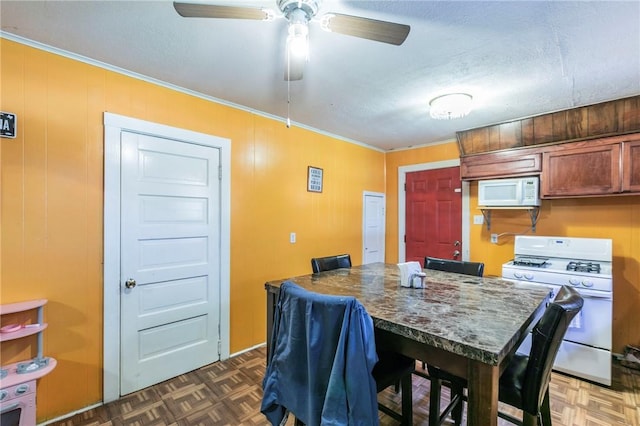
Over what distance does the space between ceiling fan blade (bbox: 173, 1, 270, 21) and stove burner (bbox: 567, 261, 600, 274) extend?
322 cm

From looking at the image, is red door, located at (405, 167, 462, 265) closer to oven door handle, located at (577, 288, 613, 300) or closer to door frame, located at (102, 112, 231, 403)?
oven door handle, located at (577, 288, 613, 300)

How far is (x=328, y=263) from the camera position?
255 centimetres

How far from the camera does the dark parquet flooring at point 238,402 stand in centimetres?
194

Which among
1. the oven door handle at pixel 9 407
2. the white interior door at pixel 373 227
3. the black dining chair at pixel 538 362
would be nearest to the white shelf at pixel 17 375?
the oven door handle at pixel 9 407

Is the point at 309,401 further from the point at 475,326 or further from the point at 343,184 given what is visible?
the point at 343,184

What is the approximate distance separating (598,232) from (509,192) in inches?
34.1

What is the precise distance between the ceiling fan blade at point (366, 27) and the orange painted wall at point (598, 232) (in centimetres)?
289

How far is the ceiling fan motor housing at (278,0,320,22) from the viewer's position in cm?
134

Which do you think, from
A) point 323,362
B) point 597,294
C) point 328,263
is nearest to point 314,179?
point 328,263

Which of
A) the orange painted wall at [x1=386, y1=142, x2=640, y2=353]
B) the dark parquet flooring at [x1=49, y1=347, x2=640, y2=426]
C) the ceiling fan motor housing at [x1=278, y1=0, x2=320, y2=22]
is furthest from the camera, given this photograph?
the orange painted wall at [x1=386, y1=142, x2=640, y2=353]

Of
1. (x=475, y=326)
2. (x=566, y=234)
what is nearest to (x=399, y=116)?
(x=566, y=234)

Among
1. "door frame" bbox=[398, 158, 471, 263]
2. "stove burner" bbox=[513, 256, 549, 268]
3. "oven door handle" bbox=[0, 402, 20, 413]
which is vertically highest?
"door frame" bbox=[398, 158, 471, 263]

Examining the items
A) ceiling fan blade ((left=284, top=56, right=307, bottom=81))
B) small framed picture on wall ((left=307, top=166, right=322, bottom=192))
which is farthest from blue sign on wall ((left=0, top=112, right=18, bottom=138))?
small framed picture on wall ((left=307, top=166, right=322, bottom=192))

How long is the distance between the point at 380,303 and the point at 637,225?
9.67 ft
